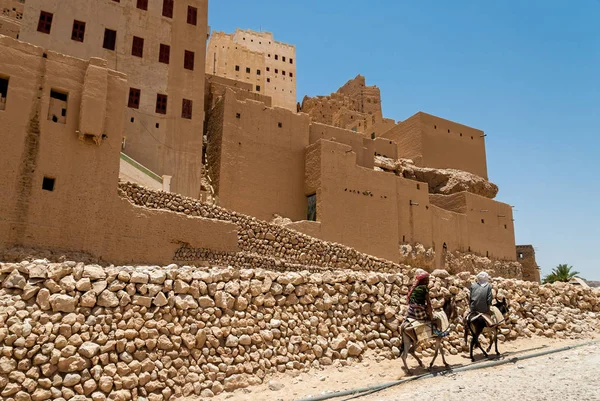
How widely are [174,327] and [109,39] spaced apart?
18.1 metres

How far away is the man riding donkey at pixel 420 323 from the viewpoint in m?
7.55

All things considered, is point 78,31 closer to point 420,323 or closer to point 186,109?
point 186,109

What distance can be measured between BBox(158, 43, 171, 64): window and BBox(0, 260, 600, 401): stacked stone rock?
17.1 metres

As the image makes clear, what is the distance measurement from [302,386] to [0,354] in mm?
3881

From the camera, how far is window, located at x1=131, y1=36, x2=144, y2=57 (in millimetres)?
21969

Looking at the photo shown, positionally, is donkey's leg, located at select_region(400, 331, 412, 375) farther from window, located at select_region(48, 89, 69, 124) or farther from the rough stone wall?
the rough stone wall

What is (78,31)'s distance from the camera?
2084 cm

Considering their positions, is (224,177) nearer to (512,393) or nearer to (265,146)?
(265,146)

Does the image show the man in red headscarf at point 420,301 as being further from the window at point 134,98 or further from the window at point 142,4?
the window at point 142,4

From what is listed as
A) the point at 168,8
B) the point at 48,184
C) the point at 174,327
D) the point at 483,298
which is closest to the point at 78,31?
the point at 168,8

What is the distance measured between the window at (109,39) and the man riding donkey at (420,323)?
18.6 m

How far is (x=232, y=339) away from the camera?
7.34 meters

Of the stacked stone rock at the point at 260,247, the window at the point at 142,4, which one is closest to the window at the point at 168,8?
the window at the point at 142,4

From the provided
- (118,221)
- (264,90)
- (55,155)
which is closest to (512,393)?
(118,221)
